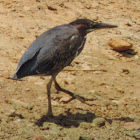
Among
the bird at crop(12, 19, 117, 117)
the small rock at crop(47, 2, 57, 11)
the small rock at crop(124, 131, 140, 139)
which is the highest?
the bird at crop(12, 19, 117, 117)

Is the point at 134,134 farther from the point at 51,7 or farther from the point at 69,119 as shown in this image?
the point at 51,7

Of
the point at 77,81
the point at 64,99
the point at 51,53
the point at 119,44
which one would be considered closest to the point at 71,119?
the point at 64,99

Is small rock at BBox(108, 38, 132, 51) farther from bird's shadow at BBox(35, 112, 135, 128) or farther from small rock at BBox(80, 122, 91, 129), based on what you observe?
small rock at BBox(80, 122, 91, 129)

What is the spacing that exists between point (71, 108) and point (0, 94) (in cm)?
102

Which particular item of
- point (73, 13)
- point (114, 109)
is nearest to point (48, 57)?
point (114, 109)

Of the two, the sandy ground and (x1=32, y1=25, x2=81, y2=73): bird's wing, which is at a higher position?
(x1=32, y1=25, x2=81, y2=73): bird's wing

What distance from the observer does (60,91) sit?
5.67 meters

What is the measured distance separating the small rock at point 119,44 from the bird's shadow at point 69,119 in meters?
2.34

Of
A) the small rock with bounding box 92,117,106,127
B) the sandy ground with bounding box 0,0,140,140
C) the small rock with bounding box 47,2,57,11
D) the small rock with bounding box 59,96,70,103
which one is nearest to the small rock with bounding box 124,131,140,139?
the sandy ground with bounding box 0,0,140,140

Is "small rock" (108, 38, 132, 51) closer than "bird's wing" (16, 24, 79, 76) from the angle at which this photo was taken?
No

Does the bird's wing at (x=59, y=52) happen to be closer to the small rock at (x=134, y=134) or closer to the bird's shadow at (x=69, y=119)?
the bird's shadow at (x=69, y=119)

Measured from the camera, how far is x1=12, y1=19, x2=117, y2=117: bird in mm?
4660

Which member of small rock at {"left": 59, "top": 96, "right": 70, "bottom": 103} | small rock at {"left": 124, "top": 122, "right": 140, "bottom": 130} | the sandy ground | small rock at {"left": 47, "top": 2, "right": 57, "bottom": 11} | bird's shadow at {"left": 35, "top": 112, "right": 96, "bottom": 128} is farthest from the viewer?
small rock at {"left": 47, "top": 2, "right": 57, "bottom": 11}

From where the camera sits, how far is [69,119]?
193 inches
